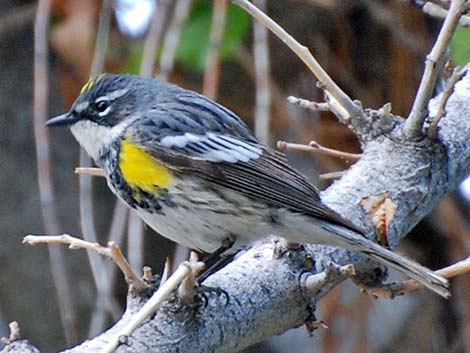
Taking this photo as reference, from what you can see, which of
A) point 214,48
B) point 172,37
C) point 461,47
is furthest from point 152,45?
point 461,47

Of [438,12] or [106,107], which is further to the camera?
[106,107]

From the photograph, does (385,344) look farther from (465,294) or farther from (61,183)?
(61,183)

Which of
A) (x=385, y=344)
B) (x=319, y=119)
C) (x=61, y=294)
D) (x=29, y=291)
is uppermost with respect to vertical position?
(x=319, y=119)

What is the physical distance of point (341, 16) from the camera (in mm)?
3627

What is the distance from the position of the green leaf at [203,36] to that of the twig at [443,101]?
3.37ft

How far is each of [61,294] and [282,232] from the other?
928 millimetres

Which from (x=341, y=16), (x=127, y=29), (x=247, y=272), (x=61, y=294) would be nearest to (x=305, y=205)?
(x=247, y=272)

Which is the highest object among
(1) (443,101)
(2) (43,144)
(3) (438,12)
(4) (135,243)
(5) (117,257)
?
(3) (438,12)

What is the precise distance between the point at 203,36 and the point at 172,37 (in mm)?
283

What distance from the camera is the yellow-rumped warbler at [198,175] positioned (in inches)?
85.2

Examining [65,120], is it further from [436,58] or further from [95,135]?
[436,58]

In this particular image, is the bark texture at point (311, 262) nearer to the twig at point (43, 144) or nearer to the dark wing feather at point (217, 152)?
the dark wing feather at point (217, 152)

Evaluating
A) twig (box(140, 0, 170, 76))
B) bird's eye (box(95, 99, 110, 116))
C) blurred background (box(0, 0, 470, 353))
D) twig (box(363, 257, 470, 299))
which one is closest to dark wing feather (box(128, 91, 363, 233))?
bird's eye (box(95, 99, 110, 116))

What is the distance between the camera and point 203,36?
302 cm
